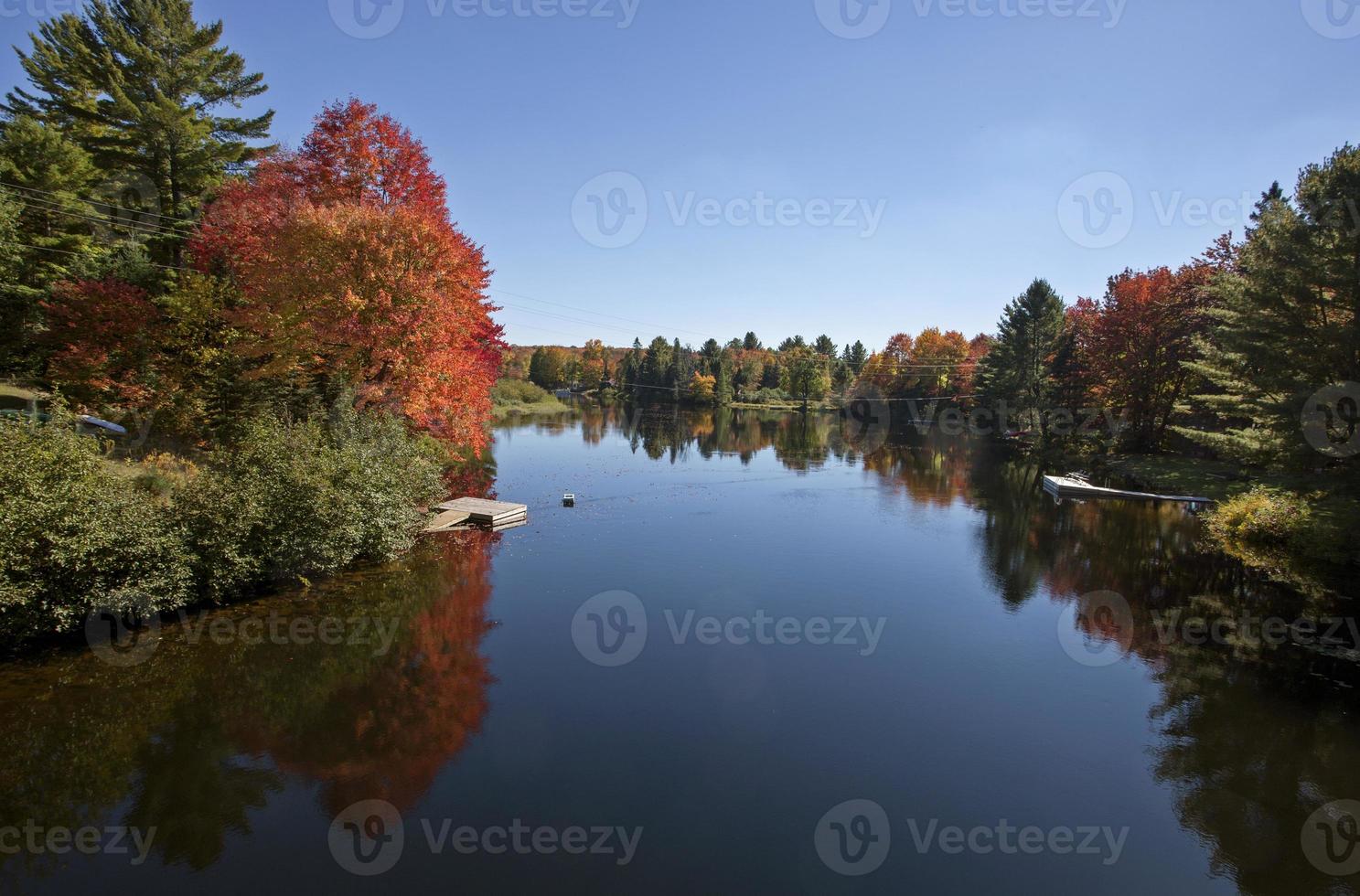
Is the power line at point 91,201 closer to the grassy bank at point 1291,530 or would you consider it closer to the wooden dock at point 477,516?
the wooden dock at point 477,516

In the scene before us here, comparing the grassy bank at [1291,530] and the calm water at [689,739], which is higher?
the grassy bank at [1291,530]

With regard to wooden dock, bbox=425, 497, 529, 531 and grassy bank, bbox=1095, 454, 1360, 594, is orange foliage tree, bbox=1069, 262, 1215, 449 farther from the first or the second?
wooden dock, bbox=425, 497, 529, 531

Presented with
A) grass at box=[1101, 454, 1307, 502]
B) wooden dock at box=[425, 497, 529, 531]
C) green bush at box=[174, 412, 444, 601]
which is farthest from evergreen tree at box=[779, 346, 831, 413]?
green bush at box=[174, 412, 444, 601]

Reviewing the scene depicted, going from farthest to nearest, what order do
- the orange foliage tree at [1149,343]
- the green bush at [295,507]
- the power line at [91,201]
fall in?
the orange foliage tree at [1149,343] < the power line at [91,201] < the green bush at [295,507]

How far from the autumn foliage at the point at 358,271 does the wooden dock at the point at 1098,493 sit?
28752mm

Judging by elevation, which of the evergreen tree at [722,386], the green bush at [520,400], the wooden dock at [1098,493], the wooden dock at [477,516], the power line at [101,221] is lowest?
the wooden dock at [477,516]

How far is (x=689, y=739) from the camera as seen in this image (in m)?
10.2

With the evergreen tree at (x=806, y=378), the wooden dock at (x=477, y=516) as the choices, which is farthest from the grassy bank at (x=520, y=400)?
the wooden dock at (x=477, y=516)

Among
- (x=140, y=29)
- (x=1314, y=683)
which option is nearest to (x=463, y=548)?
(x=1314, y=683)

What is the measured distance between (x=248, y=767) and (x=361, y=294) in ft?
49.8

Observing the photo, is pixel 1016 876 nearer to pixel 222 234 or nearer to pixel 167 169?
pixel 222 234

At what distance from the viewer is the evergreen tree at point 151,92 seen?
80.8 feet

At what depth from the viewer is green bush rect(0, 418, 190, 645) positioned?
10570mm

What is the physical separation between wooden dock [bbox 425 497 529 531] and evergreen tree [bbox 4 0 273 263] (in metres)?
16.1
